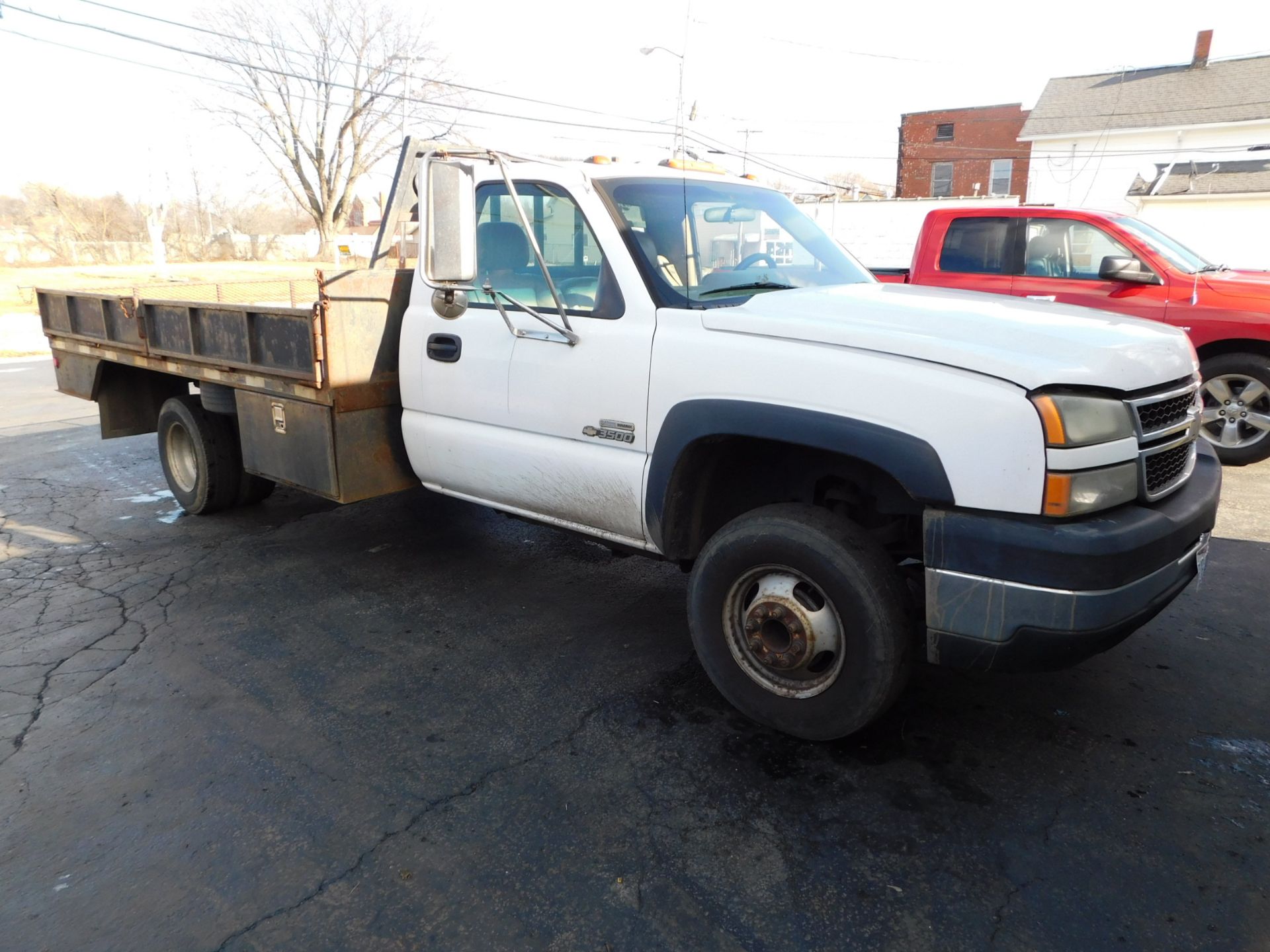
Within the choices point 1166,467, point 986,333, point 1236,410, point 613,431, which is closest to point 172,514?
point 613,431

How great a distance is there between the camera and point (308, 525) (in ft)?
19.8

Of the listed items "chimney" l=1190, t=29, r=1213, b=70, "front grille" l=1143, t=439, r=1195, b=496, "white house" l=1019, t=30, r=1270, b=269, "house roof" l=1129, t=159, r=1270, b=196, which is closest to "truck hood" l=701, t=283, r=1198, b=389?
"front grille" l=1143, t=439, r=1195, b=496

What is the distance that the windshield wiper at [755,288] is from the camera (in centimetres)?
360

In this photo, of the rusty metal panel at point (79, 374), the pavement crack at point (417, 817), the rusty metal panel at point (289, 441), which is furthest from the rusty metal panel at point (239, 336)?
the pavement crack at point (417, 817)

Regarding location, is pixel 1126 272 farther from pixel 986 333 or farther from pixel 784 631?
pixel 784 631

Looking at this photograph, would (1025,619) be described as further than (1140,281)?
No

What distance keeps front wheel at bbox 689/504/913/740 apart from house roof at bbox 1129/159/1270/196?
2304cm

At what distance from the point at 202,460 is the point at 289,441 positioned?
1.54m

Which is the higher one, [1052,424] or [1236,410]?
[1052,424]

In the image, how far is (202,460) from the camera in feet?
19.3

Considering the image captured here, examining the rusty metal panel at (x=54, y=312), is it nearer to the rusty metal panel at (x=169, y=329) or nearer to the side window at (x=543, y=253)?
the rusty metal panel at (x=169, y=329)

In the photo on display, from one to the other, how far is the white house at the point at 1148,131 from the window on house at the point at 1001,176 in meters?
Answer: 8.50

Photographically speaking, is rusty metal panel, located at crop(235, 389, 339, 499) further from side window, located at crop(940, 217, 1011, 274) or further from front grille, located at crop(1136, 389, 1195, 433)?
side window, located at crop(940, 217, 1011, 274)

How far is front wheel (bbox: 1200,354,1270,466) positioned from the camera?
7.05 m
